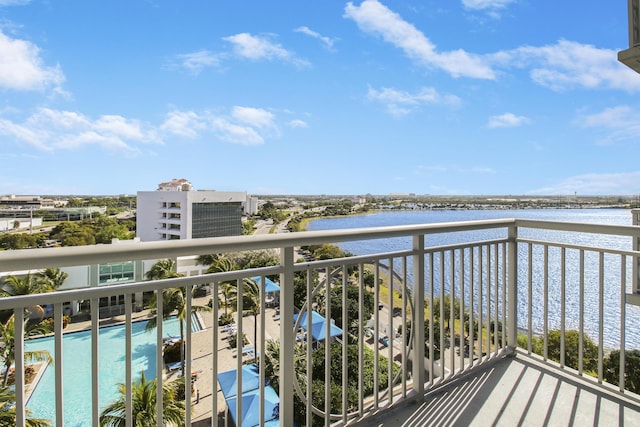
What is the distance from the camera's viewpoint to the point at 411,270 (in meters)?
1.81

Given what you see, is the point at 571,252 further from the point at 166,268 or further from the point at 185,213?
the point at 185,213

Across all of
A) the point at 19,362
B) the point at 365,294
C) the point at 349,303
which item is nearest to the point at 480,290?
the point at 365,294

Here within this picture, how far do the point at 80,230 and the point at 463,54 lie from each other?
32121 mm

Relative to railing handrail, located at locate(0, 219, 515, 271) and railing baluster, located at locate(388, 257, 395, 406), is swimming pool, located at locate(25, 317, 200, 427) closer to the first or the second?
railing handrail, located at locate(0, 219, 515, 271)

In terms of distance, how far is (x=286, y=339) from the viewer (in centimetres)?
137

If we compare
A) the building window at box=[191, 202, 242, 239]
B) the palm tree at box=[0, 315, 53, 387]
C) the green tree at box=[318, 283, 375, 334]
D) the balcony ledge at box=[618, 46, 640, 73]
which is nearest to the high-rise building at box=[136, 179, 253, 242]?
the building window at box=[191, 202, 242, 239]

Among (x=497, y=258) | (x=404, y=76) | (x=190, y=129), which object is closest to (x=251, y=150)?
(x=190, y=129)

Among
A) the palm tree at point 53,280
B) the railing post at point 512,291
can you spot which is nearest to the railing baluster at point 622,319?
the railing post at point 512,291

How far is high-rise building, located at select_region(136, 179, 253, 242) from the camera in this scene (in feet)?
123

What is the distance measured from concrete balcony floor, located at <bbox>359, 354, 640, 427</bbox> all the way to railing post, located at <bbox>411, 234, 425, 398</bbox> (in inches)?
4.8

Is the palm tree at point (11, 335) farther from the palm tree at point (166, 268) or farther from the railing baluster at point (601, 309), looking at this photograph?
the railing baluster at point (601, 309)

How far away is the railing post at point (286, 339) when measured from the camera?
4.42 feet

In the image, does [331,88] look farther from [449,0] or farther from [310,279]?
[310,279]

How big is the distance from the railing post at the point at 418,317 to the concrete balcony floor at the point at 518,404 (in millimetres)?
121
